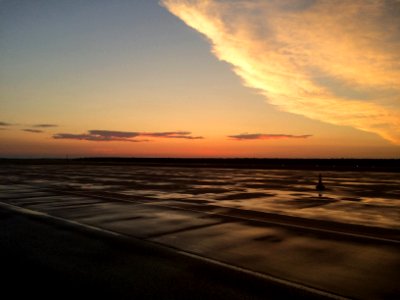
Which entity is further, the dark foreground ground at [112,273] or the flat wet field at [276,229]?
the flat wet field at [276,229]

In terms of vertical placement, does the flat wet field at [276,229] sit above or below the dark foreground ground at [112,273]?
above

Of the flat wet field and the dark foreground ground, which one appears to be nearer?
the dark foreground ground

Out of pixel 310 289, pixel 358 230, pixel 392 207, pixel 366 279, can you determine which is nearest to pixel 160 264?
pixel 310 289

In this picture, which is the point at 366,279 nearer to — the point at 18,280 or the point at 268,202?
the point at 18,280

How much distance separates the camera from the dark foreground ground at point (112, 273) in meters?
4.95

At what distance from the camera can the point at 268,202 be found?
14430 millimetres

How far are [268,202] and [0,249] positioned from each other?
9.66m

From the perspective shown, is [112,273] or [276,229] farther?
[276,229]

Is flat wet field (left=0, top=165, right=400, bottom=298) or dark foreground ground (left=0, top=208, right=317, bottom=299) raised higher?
flat wet field (left=0, top=165, right=400, bottom=298)

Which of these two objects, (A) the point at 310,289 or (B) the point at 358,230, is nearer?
(A) the point at 310,289

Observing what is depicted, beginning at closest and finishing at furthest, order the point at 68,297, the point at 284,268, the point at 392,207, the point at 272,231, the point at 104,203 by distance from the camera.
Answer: the point at 68,297, the point at 284,268, the point at 272,231, the point at 392,207, the point at 104,203

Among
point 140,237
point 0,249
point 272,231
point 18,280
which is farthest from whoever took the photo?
point 272,231

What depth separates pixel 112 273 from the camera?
5770 mm

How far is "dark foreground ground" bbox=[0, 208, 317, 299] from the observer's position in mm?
4953
